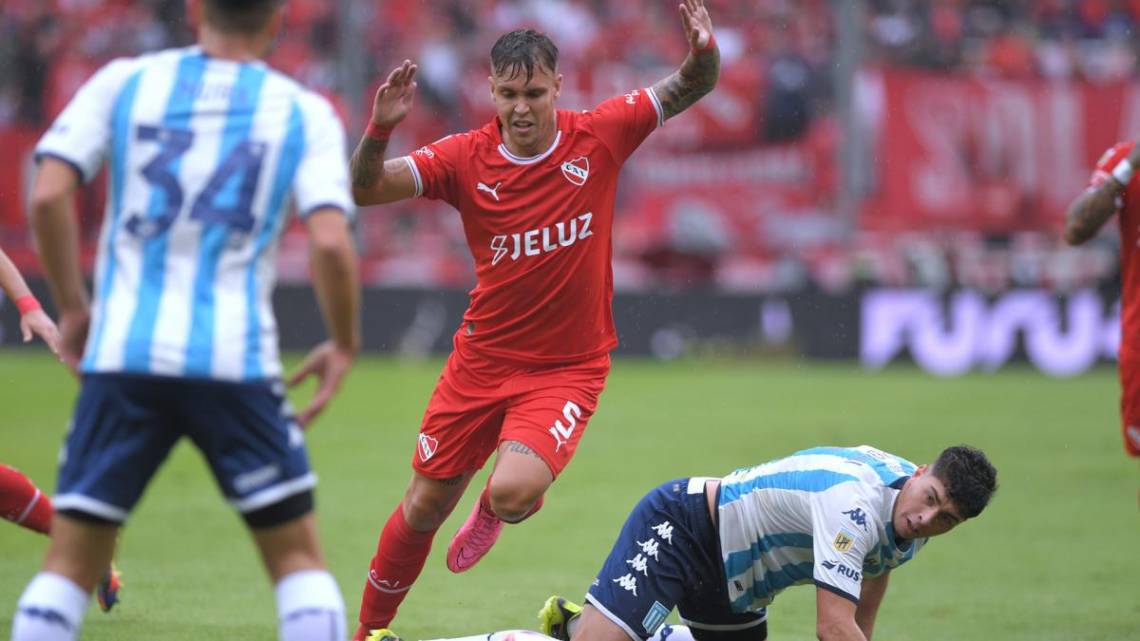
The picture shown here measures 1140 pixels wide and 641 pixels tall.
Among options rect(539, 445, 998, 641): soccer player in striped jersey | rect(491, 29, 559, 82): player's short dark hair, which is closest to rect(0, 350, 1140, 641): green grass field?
rect(539, 445, 998, 641): soccer player in striped jersey

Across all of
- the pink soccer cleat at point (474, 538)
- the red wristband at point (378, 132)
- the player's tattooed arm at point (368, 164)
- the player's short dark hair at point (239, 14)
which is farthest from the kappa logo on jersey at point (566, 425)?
the player's short dark hair at point (239, 14)

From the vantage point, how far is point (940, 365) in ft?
56.1

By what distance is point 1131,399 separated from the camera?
21.6ft

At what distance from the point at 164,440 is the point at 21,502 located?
7.95 ft

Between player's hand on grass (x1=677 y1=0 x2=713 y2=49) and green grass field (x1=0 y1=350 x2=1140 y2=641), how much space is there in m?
2.48

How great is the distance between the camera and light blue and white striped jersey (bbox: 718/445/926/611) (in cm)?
486

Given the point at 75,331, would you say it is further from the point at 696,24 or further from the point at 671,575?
the point at 696,24

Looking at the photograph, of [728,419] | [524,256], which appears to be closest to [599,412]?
[728,419]

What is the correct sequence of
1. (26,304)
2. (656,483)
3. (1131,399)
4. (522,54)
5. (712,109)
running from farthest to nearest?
1. (712,109)
2. (656,483)
3. (1131,399)
4. (522,54)
5. (26,304)

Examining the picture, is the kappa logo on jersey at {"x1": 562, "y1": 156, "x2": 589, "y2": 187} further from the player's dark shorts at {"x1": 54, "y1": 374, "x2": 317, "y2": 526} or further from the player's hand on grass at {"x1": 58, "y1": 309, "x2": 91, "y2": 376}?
the player's hand on grass at {"x1": 58, "y1": 309, "x2": 91, "y2": 376}

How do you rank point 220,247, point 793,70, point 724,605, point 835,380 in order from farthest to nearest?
point 793,70, point 835,380, point 724,605, point 220,247

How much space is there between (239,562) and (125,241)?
432cm

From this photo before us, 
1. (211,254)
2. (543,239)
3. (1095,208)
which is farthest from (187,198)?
(1095,208)

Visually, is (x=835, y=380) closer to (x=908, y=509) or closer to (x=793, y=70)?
(x=793, y=70)
